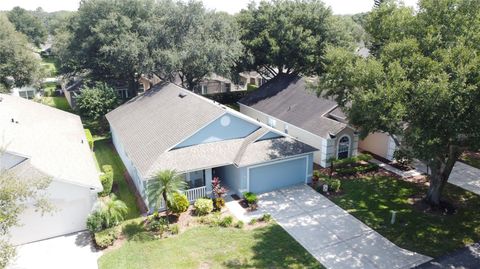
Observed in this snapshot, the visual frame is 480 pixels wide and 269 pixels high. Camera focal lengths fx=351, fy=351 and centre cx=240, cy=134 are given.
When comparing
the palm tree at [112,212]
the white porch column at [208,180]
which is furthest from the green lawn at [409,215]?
the palm tree at [112,212]

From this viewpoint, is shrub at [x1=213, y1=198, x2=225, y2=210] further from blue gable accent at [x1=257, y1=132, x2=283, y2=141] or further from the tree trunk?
the tree trunk

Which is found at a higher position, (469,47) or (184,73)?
(469,47)

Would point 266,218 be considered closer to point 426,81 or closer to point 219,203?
point 219,203

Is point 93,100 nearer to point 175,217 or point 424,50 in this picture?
point 175,217

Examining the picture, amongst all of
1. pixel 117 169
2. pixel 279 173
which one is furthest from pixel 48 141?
pixel 279 173

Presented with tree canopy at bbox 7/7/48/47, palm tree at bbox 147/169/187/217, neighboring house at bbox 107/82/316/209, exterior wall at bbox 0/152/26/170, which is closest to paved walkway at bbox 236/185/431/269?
neighboring house at bbox 107/82/316/209

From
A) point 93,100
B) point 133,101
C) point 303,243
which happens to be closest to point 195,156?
point 303,243
